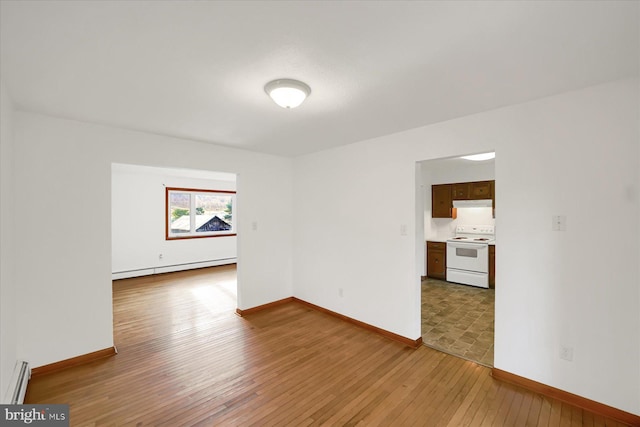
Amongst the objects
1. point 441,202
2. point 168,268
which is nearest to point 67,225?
point 168,268

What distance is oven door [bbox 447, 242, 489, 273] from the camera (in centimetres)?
518

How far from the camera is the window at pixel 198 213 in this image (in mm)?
6914

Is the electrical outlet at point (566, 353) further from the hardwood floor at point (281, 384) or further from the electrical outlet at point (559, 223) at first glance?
the electrical outlet at point (559, 223)

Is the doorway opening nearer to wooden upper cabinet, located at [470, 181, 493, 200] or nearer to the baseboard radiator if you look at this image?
the baseboard radiator

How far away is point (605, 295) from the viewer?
2.00 m

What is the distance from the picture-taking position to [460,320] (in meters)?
3.73

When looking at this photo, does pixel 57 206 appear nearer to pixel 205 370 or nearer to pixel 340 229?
pixel 205 370

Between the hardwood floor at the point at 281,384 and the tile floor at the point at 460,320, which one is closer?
the hardwood floor at the point at 281,384

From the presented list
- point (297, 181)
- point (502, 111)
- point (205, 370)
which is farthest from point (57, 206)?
point (502, 111)

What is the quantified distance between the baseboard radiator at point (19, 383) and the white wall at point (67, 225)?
116 mm

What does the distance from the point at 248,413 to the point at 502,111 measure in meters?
3.38

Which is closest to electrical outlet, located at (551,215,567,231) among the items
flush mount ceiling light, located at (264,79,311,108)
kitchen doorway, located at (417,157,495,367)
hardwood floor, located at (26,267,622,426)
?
kitchen doorway, located at (417,157,495,367)

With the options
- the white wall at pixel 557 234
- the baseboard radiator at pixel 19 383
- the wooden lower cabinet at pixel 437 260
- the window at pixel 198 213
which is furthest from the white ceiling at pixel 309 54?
the window at pixel 198 213

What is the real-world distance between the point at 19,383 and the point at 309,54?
11.3ft
